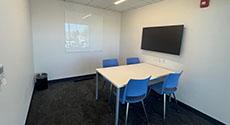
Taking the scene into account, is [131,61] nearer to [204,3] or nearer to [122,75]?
[122,75]

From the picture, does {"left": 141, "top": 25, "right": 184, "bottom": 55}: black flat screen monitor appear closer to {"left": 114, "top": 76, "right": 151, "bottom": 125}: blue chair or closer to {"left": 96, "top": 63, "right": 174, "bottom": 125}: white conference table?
{"left": 96, "top": 63, "right": 174, "bottom": 125}: white conference table

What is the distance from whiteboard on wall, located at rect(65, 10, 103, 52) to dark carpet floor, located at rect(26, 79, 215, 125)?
1569 mm

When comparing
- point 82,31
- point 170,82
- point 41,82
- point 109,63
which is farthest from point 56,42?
point 170,82

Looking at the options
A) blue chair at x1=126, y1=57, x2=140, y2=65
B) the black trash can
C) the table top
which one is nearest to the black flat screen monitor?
blue chair at x1=126, y1=57, x2=140, y2=65

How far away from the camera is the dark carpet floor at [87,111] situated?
2.04 m

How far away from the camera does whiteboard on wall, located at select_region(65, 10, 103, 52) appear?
3.54m

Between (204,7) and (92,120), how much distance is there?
3030mm

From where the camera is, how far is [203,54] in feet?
7.16

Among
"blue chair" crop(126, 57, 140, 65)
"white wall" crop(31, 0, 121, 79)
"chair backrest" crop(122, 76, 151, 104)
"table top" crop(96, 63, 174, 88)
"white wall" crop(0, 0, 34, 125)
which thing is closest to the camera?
"white wall" crop(0, 0, 34, 125)

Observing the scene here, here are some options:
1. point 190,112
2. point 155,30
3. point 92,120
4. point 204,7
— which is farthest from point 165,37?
point 92,120

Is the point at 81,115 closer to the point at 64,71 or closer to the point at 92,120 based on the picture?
the point at 92,120

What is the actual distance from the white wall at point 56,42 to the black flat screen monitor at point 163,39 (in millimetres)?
1680

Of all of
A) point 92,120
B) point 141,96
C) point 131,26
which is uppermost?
point 131,26

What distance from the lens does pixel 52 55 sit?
3.41 meters
